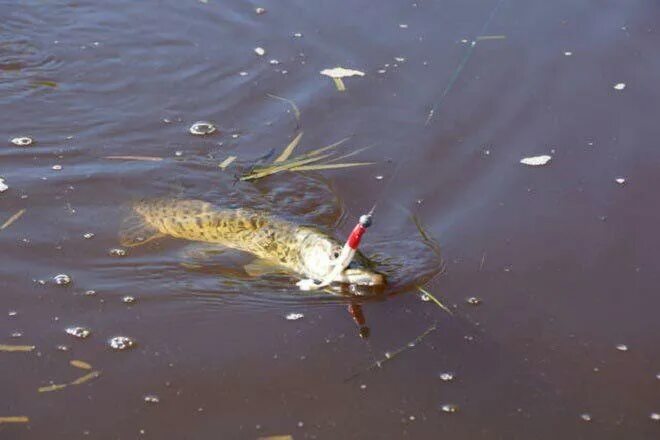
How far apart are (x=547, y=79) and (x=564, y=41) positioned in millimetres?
700

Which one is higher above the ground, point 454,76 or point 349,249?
point 349,249

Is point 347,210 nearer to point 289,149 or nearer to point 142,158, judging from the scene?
point 289,149

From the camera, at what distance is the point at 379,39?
8.12 meters

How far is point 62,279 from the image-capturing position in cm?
529

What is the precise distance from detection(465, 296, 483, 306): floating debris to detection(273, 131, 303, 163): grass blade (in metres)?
1.96

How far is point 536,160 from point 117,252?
296 centimetres

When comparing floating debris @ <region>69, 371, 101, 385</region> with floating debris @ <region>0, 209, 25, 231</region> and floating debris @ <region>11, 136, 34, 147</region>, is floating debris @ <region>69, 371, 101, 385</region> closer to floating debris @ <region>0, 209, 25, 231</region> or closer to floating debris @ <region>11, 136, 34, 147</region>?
floating debris @ <region>0, 209, 25, 231</region>

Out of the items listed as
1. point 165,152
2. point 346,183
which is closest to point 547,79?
point 346,183

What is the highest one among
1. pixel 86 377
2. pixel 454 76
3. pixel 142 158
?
pixel 454 76

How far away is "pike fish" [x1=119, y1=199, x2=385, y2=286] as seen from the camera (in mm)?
5465

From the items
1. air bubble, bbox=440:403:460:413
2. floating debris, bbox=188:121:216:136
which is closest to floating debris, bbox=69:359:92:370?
air bubble, bbox=440:403:460:413

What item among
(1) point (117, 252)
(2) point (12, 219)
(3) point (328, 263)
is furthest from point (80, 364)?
(2) point (12, 219)

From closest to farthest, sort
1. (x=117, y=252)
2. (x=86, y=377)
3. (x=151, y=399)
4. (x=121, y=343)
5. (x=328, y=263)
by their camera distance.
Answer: (x=151, y=399) → (x=86, y=377) → (x=121, y=343) → (x=328, y=263) → (x=117, y=252)

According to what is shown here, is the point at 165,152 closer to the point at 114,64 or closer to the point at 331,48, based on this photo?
the point at 114,64
